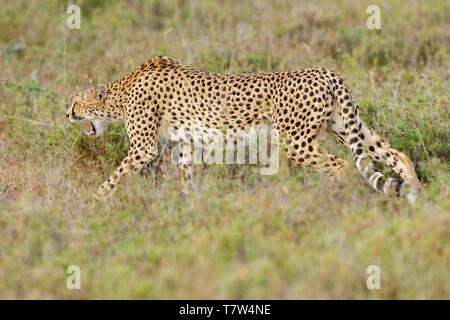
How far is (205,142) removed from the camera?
5.52 m

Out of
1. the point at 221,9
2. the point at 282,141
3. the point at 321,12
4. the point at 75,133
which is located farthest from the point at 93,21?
the point at 282,141

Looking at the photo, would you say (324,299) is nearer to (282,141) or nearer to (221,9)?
(282,141)

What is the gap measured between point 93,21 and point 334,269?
288 inches

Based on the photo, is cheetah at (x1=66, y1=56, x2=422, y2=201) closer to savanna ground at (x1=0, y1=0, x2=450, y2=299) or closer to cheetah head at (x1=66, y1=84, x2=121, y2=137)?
cheetah head at (x1=66, y1=84, x2=121, y2=137)

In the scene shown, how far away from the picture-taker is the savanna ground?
351 centimetres

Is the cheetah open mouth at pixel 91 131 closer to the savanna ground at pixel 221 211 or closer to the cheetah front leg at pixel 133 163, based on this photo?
the savanna ground at pixel 221 211

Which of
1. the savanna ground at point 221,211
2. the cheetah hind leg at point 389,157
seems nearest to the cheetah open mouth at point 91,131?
the savanna ground at point 221,211

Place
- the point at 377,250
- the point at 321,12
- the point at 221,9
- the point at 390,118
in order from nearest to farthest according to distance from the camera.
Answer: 1. the point at 377,250
2. the point at 390,118
3. the point at 321,12
4. the point at 221,9

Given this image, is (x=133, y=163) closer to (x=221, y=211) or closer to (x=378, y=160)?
(x=221, y=211)

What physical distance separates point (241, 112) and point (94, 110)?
139 cm

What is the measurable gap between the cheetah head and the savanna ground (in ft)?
Answer: 0.77

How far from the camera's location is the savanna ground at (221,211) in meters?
3.51

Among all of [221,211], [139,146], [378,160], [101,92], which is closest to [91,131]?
[101,92]

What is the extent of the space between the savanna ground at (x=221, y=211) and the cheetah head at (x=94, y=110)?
0.77ft
